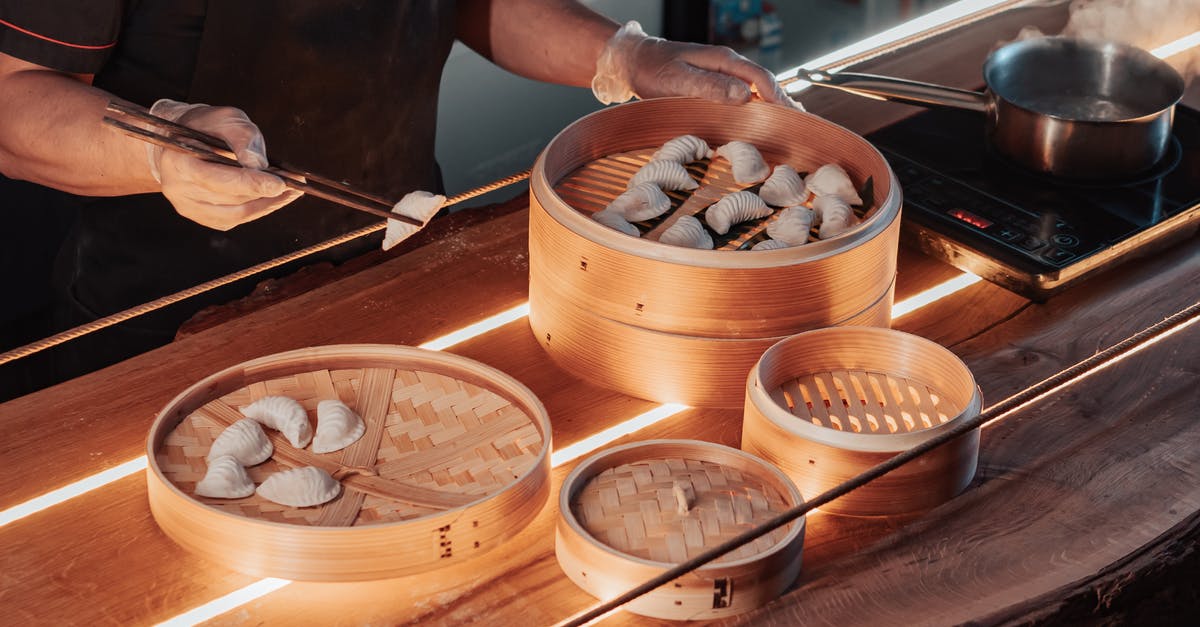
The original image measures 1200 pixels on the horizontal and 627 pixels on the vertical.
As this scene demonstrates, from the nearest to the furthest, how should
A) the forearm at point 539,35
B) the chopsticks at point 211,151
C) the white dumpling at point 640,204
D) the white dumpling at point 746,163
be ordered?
1. the chopsticks at point 211,151
2. the white dumpling at point 640,204
3. the white dumpling at point 746,163
4. the forearm at point 539,35

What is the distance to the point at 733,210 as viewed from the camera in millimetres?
1852

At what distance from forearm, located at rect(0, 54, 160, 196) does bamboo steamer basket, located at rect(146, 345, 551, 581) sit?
0.45m

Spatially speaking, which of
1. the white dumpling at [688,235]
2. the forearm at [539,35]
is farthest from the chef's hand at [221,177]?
the forearm at [539,35]

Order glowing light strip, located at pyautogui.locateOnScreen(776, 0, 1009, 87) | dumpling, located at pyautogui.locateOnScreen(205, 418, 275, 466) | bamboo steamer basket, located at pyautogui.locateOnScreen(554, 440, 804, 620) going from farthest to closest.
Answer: glowing light strip, located at pyautogui.locateOnScreen(776, 0, 1009, 87) < dumpling, located at pyautogui.locateOnScreen(205, 418, 275, 466) < bamboo steamer basket, located at pyautogui.locateOnScreen(554, 440, 804, 620)

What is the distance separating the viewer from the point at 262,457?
1.50m

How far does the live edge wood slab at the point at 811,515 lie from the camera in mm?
1404

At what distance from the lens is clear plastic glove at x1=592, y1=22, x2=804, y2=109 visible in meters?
2.09

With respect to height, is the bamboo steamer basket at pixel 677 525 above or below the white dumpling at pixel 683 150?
below

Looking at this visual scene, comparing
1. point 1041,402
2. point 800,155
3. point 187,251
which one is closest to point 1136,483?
point 1041,402

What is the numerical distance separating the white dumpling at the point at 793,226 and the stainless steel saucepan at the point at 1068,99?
464mm

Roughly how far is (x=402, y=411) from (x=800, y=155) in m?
0.80

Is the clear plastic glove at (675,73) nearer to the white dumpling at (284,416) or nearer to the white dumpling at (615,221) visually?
the white dumpling at (615,221)

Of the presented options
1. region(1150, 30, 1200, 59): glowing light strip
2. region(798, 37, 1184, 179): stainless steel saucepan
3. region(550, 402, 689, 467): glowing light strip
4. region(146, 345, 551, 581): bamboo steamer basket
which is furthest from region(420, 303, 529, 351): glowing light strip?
region(1150, 30, 1200, 59): glowing light strip

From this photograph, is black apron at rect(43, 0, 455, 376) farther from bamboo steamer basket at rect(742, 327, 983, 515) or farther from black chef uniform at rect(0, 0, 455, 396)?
bamboo steamer basket at rect(742, 327, 983, 515)
